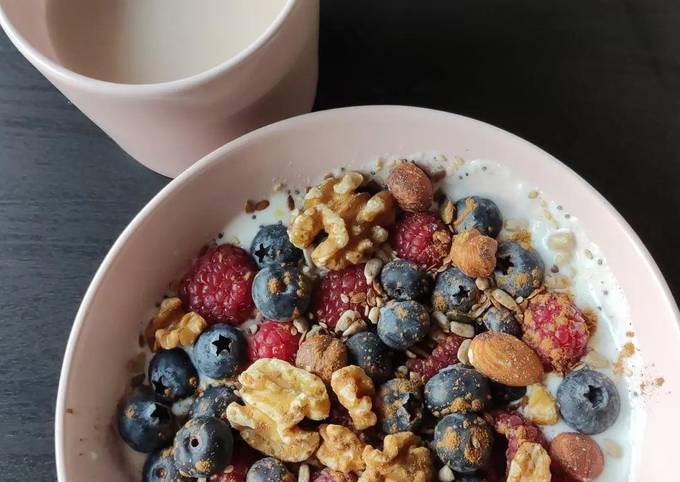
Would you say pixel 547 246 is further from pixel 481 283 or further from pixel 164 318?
pixel 164 318

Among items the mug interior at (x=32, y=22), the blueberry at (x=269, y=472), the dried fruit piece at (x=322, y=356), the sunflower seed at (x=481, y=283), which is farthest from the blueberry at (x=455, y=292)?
the mug interior at (x=32, y=22)

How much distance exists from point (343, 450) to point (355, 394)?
0.05 meters

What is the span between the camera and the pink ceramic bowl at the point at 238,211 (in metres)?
0.80

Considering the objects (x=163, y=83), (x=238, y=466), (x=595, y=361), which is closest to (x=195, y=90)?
(x=163, y=83)

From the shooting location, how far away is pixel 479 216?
2.78 feet

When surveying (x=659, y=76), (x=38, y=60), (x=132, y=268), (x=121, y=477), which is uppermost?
(x=659, y=76)

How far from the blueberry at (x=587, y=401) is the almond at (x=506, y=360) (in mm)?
30

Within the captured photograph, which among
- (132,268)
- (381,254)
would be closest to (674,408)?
(381,254)

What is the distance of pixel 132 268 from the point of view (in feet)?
2.74

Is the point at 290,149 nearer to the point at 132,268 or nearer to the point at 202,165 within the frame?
→ the point at 202,165

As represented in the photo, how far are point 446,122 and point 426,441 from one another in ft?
1.02

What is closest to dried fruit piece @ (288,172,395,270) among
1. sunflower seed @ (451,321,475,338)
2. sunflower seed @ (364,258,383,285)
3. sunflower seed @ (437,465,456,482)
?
sunflower seed @ (364,258,383,285)

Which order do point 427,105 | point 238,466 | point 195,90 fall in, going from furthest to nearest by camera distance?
1. point 427,105
2. point 238,466
3. point 195,90

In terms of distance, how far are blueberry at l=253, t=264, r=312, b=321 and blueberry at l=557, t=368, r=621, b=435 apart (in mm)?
260
